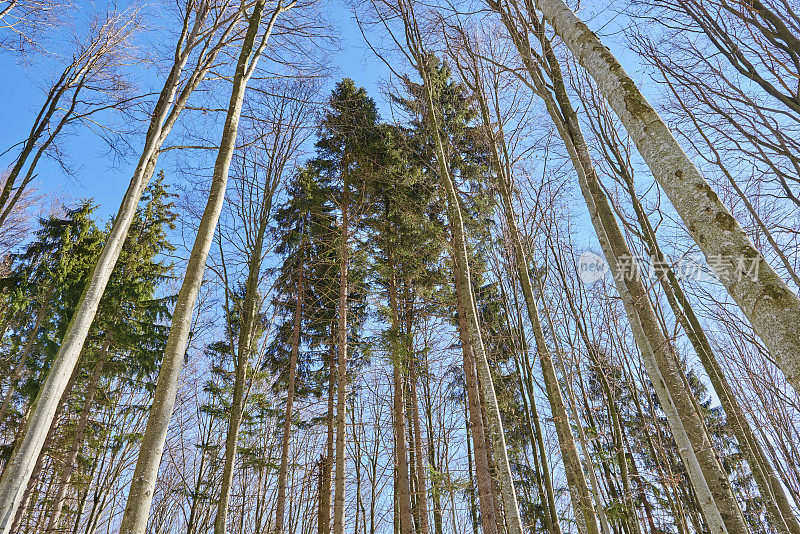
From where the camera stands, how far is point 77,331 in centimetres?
366

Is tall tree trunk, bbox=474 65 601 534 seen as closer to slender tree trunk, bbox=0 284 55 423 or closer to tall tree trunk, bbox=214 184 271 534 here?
tall tree trunk, bbox=214 184 271 534

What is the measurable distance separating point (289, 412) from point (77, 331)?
5.99 m

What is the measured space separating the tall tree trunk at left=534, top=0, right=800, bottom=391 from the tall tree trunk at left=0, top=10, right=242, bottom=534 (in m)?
4.65

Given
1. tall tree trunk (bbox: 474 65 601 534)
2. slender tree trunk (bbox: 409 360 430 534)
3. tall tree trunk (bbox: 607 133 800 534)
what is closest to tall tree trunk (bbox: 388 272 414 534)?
slender tree trunk (bbox: 409 360 430 534)

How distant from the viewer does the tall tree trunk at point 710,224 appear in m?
1.75

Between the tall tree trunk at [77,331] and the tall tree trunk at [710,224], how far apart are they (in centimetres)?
465

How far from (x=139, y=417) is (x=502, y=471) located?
10.9 meters

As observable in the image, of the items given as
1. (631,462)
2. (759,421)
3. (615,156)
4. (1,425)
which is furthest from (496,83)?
(1,425)

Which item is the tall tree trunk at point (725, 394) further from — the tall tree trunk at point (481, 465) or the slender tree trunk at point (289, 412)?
the slender tree trunk at point (289, 412)

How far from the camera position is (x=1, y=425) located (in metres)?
9.35

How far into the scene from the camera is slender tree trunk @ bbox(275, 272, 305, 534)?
8195 millimetres

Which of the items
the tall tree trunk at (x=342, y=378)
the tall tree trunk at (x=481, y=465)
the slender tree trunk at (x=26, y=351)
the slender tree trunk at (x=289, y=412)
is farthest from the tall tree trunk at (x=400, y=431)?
the slender tree trunk at (x=26, y=351)

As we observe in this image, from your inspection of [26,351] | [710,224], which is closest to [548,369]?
[710,224]

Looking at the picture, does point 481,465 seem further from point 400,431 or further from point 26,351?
point 26,351
